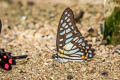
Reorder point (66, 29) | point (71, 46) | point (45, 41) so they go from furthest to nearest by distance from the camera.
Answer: point (45, 41)
point (71, 46)
point (66, 29)

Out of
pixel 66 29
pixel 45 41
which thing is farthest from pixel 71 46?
pixel 45 41

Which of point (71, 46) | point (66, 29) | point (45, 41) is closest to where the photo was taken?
point (66, 29)

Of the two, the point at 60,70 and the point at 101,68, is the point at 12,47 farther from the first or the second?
the point at 101,68

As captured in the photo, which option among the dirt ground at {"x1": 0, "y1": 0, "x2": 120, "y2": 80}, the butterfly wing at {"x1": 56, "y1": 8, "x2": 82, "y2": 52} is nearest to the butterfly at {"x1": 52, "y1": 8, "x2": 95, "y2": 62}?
the butterfly wing at {"x1": 56, "y1": 8, "x2": 82, "y2": 52}

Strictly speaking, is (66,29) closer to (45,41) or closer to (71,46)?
(71,46)

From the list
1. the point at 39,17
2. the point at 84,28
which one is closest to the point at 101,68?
the point at 84,28

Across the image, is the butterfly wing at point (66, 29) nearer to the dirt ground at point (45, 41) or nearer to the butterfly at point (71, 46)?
the butterfly at point (71, 46)
